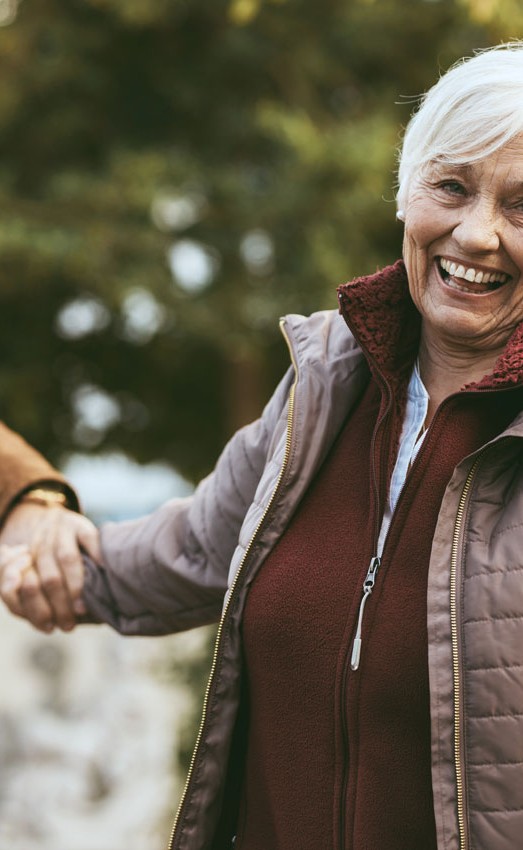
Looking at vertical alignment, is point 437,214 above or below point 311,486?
above

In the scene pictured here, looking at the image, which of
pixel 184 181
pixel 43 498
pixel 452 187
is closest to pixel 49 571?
pixel 43 498

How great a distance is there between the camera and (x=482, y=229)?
190cm

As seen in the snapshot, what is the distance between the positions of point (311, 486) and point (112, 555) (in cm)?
65

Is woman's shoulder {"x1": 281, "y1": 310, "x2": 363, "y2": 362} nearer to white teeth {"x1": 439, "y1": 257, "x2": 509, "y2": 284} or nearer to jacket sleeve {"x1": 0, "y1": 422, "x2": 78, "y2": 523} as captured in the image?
white teeth {"x1": 439, "y1": 257, "x2": 509, "y2": 284}

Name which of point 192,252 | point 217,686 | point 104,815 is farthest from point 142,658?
point 217,686

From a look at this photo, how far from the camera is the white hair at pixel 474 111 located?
6.15ft

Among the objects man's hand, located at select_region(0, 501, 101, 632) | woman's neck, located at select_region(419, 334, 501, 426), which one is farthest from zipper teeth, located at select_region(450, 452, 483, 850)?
man's hand, located at select_region(0, 501, 101, 632)

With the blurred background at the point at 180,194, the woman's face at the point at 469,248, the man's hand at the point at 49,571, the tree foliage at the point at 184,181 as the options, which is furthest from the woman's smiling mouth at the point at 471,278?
the tree foliage at the point at 184,181

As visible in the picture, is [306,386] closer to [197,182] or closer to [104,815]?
[104,815]

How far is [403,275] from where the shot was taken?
2168 mm

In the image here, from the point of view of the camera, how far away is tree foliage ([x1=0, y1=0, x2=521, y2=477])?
775 centimetres

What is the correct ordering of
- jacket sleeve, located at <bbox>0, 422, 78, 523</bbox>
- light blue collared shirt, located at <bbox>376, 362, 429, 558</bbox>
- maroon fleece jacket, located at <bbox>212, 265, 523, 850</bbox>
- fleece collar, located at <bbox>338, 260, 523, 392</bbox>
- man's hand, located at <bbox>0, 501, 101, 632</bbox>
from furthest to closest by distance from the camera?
jacket sleeve, located at <bbox>0, 422, 78, 523</bbox>
man's hand, located at <bbox>0, 501, 101, 632</bbox>
fleece collar, located at <bbox>338, 260, 523, 392</bbox>
light blue collared shirt, located at <bbox>376, 362, 429, 558</bbox>
maroon fleece jacket, located at <bbox>212, 265, 523, 850</bbox>

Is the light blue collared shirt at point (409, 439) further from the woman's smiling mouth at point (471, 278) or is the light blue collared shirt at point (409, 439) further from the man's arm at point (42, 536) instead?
the man's arm at point (42, 536)

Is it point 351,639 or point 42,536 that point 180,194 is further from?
point 351,639
